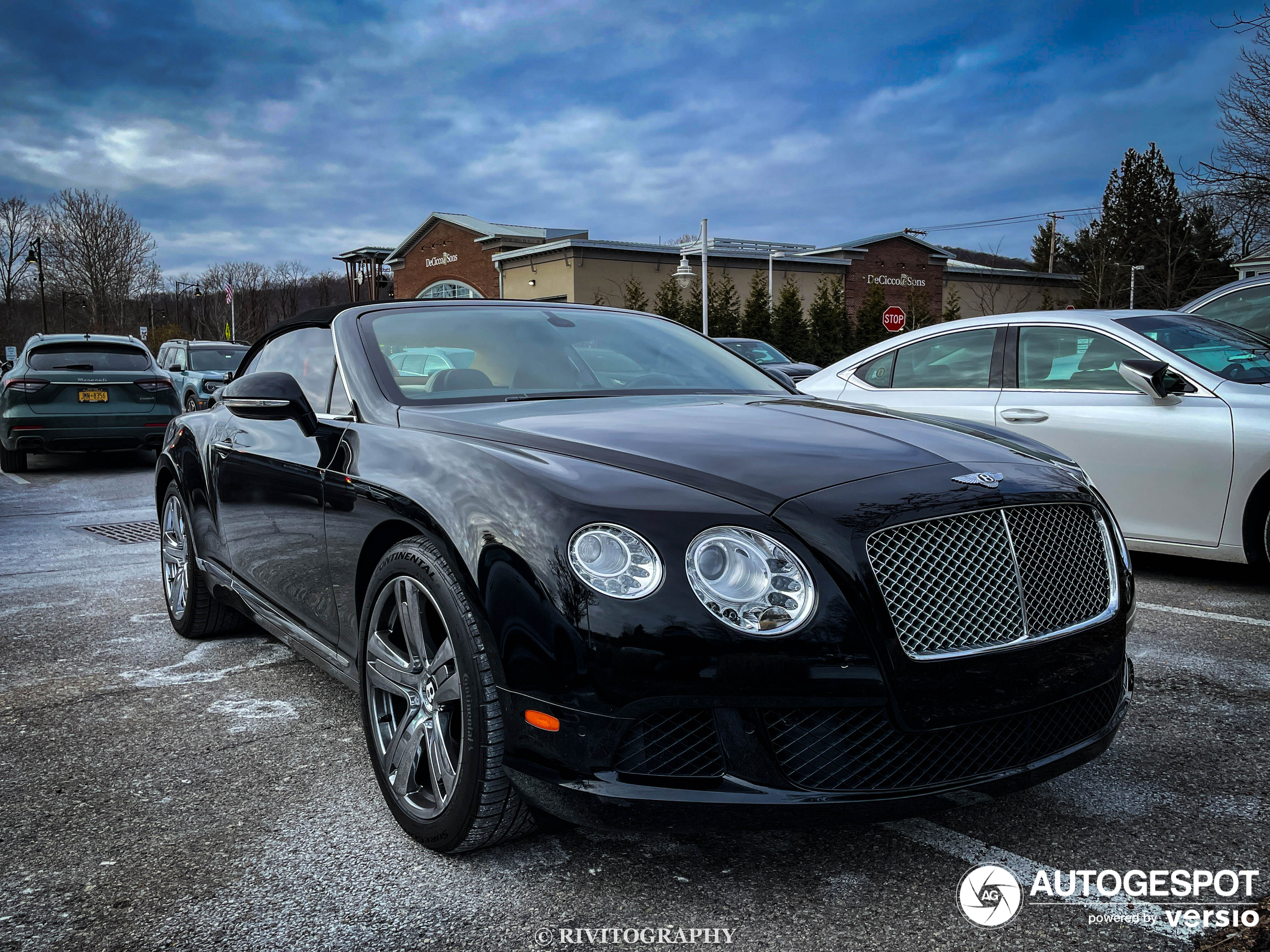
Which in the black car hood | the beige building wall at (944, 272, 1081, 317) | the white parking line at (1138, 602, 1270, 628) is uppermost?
the beige building wall at (944, 272, 1081, 317)

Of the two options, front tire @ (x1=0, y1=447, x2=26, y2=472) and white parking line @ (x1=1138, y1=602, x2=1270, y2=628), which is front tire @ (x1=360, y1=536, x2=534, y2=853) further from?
front tire @ (x1=0, y1=447, x2=26, y2=472)

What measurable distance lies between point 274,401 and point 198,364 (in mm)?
17880

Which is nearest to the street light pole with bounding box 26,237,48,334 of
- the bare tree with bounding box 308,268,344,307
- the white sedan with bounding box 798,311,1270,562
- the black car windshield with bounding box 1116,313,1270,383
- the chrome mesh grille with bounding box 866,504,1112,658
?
the bare tree with bounding box 308,268,344,307

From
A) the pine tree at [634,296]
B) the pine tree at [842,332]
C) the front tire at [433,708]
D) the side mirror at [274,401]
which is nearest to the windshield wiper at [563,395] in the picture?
the side mirror at [274,401]

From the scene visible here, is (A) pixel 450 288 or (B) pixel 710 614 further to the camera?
(A) pixel 450 288

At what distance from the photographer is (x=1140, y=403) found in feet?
17.7

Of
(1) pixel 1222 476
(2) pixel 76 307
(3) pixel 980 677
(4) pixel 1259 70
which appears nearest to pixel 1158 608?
(1) pixel 1222 476

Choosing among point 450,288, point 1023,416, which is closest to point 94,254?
point 450,288

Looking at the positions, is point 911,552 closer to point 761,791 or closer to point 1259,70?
point 761,791

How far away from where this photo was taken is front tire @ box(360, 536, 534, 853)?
7.44 feet

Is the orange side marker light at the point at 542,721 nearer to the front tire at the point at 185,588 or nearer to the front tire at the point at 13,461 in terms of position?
the front tire at the point at 185,588

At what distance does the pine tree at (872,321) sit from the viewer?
133 feet

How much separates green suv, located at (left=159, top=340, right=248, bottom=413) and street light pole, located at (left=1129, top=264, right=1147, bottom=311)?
4615cm

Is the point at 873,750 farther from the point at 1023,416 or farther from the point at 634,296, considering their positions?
the point at 634,296
